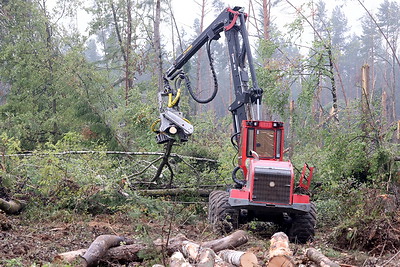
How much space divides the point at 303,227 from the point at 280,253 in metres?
3.13

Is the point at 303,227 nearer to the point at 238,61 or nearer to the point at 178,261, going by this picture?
the point at 238,61

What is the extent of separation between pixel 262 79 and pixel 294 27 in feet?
7.81

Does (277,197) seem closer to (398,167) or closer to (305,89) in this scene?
(398,167)

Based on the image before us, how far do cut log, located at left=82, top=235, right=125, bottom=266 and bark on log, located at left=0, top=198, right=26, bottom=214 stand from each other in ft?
11.8

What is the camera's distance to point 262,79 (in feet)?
55.5

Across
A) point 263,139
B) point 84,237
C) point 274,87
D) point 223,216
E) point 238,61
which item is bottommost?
point 84,237

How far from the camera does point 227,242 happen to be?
6469mm

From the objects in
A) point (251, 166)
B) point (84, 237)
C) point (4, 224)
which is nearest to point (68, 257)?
point (84, 237)

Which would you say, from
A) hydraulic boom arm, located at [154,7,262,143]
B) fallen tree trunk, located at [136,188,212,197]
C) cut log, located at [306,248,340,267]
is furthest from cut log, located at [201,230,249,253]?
fallen tree trunk, located at [136,188,212,197]

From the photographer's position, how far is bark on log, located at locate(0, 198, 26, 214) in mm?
8812

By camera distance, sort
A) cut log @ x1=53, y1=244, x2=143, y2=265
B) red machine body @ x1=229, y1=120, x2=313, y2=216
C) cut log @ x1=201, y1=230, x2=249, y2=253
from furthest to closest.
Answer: red machine body @ x1=229, y1=120, x2=313, y2=216
cut log @ x1=201, y1=230, x2=249, y2=253
cut log @ x1=53, y1=244, x2=143, y2=265

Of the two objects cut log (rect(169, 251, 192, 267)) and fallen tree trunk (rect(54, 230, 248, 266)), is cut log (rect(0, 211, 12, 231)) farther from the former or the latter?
cut log (rect(169, 251, 192, 267))

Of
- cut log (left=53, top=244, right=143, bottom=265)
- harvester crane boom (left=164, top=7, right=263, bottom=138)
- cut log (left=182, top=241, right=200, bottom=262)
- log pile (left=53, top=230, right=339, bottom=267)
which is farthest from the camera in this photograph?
harvester crane boom (left=164, top=7, right=263, bottom=138)

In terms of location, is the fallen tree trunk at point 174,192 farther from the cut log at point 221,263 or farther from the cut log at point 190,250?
the cut log at point 221,263
